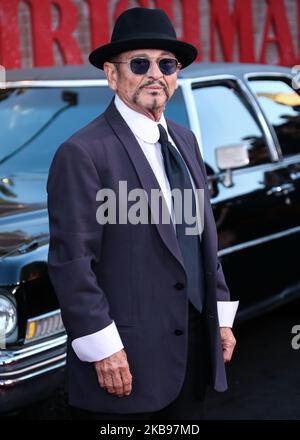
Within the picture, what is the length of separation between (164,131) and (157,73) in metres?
0.18

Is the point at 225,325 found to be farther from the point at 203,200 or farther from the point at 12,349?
the point at 12,349

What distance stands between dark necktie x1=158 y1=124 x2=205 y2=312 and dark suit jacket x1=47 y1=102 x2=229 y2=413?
6 centimetres

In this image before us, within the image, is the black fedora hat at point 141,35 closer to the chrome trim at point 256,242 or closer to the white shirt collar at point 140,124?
the white shirt collar at point 140,124

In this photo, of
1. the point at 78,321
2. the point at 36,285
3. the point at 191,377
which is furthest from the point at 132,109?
the point at 36,285

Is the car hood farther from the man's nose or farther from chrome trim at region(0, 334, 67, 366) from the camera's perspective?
the man's nose

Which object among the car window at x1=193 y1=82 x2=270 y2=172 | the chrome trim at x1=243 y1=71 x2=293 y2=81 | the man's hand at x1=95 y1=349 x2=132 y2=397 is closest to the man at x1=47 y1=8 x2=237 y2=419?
the man's hand at x1=95 y1=349 x2=132 y2=397

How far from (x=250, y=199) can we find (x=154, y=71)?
2.51 metres

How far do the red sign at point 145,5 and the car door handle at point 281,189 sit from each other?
20.0 feet

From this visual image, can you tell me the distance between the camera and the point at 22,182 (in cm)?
462

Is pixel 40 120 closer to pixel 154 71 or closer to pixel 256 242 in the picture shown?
pixel 256 242

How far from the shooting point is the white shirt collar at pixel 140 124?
2.85 meters

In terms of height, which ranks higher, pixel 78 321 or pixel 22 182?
pixel 78 321

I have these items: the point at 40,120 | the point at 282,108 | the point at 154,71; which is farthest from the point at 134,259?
the point at 282,108

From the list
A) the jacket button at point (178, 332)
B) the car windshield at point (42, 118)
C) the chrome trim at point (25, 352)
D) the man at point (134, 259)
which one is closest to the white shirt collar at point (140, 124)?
the man at point (134, 259)
